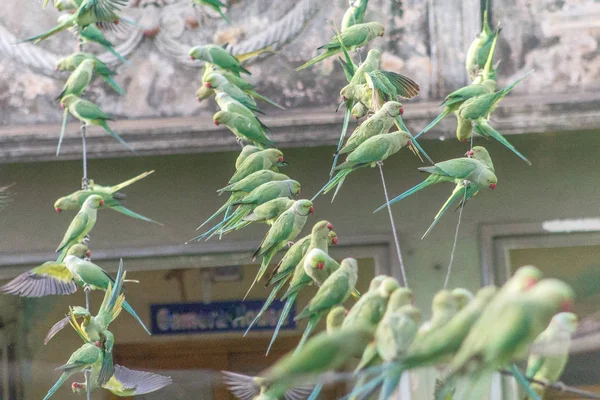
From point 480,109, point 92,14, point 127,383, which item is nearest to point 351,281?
point 480,109

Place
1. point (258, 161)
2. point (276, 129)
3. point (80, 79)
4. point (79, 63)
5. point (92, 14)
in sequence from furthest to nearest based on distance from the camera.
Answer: point (276, 129), point (79, 63), point (80, 79), point (92, 14), point (258, 161)

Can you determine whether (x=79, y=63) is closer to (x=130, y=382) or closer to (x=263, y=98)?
(x=263, y=98)

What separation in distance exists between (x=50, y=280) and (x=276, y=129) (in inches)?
48.6

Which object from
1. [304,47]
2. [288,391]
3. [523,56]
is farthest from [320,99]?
[288,391]

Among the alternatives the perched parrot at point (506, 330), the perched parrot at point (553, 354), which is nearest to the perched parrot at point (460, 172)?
the perched parrot at point (553, 354)

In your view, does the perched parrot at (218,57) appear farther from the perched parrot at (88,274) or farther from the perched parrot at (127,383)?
the perched parrot at (127,383)

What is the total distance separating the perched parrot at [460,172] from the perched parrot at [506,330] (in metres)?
1.20

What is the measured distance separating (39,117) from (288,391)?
6.66ft

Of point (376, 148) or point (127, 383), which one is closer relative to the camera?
point (376, 148)

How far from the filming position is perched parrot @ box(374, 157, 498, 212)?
2.58 m

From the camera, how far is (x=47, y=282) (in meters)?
3.24

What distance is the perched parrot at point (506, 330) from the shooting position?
1.32 m

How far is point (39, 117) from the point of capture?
4.23 metres

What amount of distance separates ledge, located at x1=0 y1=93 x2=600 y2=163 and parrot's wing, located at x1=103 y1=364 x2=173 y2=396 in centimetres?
120
